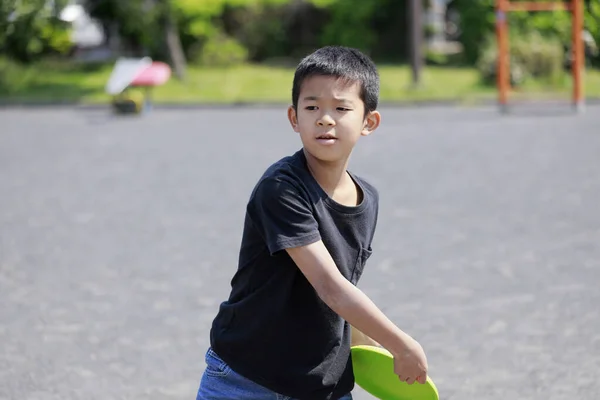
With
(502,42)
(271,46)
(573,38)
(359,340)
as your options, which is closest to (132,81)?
(502,42)

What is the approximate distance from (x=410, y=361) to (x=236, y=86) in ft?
71.1

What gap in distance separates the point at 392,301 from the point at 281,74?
21420 millimetres

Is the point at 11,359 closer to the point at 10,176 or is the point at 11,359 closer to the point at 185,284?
the point at 185,284

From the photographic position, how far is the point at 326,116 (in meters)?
2.51

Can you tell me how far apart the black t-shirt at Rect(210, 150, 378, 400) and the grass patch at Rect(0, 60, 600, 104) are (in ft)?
56.8

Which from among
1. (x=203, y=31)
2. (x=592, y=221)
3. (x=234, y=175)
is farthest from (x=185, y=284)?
(x=203, y=31)

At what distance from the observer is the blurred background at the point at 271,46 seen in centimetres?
2123

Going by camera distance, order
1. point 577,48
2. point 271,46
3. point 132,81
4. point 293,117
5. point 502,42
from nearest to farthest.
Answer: point 293,117 → point 577,48 → point 502,42 → point 132,81 → point 271,46

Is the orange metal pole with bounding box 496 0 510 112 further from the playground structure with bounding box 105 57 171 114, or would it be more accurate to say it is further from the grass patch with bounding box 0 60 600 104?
the playground structure with bounding box 105 57 171 114

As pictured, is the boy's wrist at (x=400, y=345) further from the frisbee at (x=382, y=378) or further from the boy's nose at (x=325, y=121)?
the boy's nose at (x=325, y=121)

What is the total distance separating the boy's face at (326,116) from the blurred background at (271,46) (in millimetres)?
11190

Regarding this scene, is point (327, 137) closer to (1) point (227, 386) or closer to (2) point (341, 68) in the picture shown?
(2) point (341, 68)

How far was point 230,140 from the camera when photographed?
14.1 metres

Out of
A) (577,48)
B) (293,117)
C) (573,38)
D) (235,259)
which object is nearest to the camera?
(293,117)
